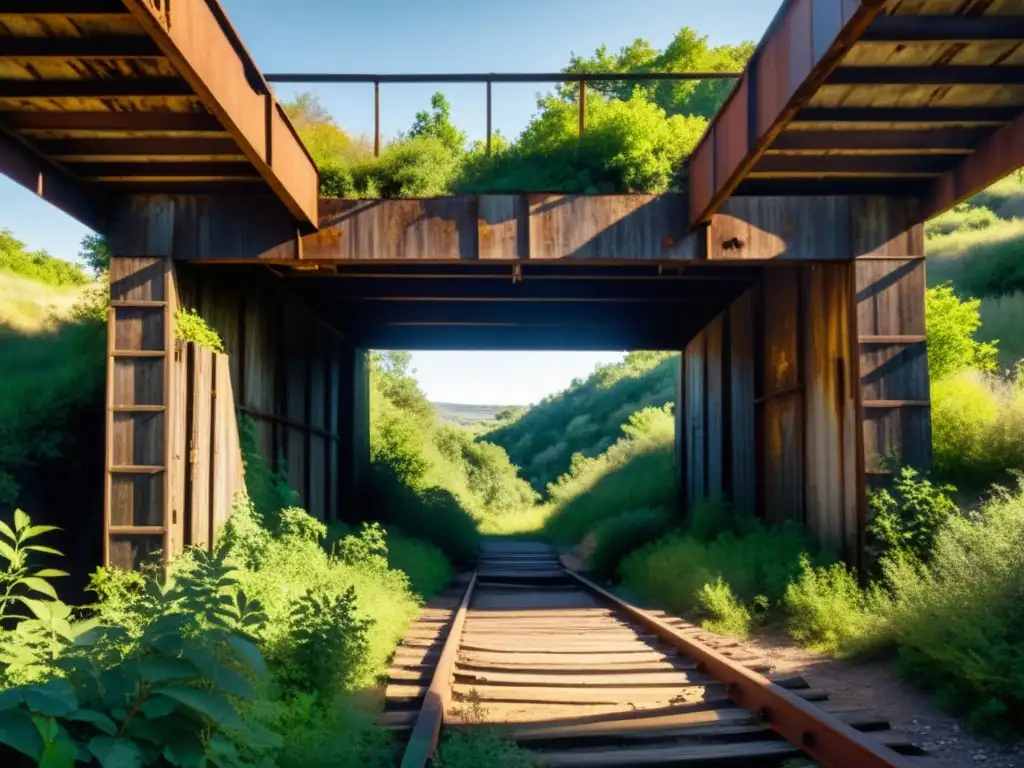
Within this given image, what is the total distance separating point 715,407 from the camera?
1878 cm

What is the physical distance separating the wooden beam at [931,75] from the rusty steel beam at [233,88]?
5136 mm

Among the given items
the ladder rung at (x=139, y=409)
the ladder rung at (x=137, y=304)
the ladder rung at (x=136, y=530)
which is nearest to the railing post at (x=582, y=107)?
the ladder rung at (x=137, y=304)

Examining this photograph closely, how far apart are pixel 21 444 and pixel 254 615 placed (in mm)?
8652

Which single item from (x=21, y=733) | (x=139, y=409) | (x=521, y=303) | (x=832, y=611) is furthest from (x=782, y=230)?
(x=21, y=733)

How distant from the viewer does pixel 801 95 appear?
821cm

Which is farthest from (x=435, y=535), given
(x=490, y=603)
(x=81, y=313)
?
(x=81, y=313)

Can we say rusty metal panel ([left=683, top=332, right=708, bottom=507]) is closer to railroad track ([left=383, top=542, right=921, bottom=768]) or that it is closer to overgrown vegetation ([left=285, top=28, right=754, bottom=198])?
overgrown vegetation ([left=285, top=28, right=754, bottom=198])

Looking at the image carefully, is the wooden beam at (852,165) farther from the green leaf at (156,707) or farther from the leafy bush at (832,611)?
the green leaf at (156,707)

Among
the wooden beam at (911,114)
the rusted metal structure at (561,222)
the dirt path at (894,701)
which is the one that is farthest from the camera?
the wooden beam at (911,114)

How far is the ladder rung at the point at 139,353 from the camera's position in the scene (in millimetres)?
11211

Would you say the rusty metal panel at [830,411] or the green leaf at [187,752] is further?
the rusty metal panel at [830,411]

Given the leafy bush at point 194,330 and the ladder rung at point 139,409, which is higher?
the leafy bush at point 194,330

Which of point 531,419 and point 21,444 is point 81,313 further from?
point 531,419

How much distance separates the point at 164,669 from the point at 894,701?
19.2ft
